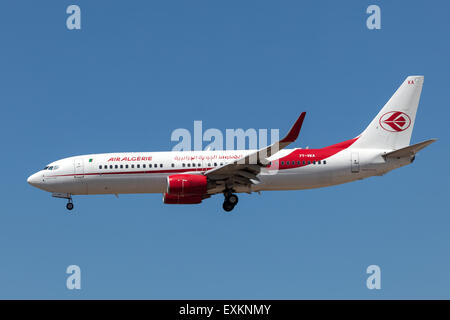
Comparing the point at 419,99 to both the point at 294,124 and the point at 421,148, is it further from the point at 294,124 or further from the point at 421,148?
the point at 294,124

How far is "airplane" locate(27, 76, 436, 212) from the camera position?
44.8 metres

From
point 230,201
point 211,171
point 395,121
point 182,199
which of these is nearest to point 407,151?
point 395,121

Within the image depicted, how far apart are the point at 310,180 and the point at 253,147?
429cm

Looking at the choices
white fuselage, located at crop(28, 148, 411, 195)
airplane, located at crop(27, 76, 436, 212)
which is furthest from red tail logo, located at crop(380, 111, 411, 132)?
white fuselage, located at crop(28, 148, 411, 195)

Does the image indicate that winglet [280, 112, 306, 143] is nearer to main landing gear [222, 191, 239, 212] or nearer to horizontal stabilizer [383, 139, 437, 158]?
main landing gear [222, 191, 239, 212]

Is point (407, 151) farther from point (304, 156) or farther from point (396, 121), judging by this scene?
point (304, 156)

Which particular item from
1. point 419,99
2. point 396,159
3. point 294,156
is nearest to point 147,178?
point 294,156

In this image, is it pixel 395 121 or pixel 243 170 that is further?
pixel 395 121

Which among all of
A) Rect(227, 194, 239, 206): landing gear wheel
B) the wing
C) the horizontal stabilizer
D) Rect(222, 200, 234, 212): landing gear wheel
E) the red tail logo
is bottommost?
Rect(222, 200, 234, 212): landing gear wheel

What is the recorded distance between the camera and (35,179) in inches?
1820

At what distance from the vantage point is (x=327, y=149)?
46656 mm

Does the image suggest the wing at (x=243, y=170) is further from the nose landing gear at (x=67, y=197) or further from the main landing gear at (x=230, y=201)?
the nose landing gear at (x=67, y=197)

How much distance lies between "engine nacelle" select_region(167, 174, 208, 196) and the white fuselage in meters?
1.61

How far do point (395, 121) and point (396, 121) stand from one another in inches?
2.7
